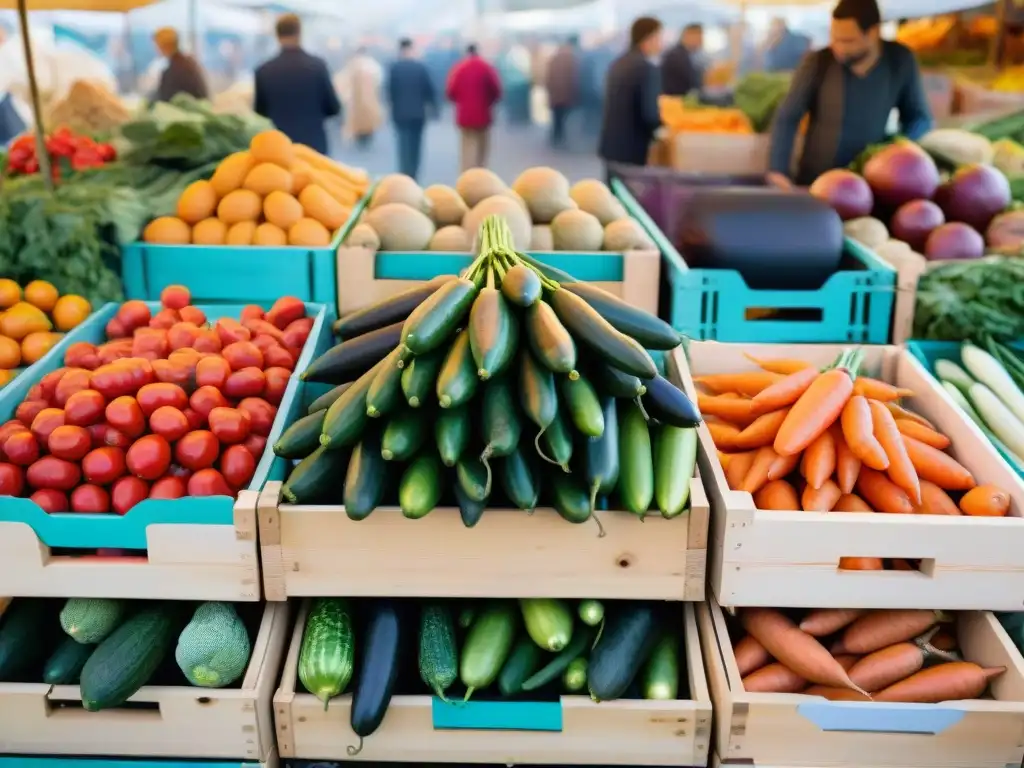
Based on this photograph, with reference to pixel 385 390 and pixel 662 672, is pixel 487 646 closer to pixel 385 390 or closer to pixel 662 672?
pixel 662 672

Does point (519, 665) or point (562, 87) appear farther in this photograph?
point (562, 87)

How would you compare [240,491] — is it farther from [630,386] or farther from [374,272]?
[374,272]

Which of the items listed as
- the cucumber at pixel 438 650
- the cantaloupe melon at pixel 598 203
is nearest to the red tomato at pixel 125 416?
the cucumber at pixel 438 650

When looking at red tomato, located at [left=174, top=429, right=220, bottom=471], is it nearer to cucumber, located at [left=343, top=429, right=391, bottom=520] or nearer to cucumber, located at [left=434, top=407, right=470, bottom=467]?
cucumber, located at [left=343, top=429, right=391, bottom=520]

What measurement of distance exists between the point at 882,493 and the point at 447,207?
172cm

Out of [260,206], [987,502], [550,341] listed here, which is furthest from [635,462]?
[260,206]

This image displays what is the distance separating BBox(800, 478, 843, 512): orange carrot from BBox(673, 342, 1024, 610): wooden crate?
11cm

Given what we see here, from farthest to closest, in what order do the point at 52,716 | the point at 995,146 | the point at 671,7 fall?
the point at 671,7 < the point at 995,146 < the point at 52,716

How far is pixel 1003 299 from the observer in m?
2.89

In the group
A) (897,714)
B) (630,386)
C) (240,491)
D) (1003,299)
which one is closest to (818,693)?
(897,714)

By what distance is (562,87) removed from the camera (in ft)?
45.8

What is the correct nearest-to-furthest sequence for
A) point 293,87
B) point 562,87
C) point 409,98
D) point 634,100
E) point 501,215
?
point 501,215
point 293,87
point 634,100
point 409,98
point 562,87

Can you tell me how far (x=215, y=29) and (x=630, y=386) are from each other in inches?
690

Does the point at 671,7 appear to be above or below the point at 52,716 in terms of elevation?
above
